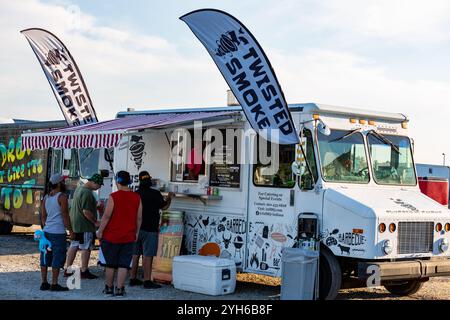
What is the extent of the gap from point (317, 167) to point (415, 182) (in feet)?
6.75

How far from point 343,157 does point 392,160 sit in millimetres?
1029

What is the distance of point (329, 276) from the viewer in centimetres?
916

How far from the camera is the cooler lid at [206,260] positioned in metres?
9.79

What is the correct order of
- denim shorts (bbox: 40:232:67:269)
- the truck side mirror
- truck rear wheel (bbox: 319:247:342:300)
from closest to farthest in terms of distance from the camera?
truck rear wheel (bbox: 319:247:342:300) → denim shorts (bbox: 40:232:67:269) → the truck side mirror

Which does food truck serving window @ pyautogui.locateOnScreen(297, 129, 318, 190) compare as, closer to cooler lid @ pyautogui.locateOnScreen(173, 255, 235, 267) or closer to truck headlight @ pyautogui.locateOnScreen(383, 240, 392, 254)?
truck headlight @ pyautogui.locateOnScreen(383, 240, 392, 254)

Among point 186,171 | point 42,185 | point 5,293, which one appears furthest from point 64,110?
point 5,293

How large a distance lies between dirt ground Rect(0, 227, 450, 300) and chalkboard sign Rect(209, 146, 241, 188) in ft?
5.24

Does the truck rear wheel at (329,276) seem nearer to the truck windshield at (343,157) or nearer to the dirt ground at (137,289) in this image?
the dirt ground at (137,289)

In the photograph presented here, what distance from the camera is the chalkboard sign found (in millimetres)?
10398

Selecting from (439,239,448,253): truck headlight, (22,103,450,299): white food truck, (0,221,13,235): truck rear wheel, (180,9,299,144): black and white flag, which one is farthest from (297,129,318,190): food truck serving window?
(0,221,13,235): truck rear wheel

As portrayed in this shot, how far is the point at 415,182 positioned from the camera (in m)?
10.7

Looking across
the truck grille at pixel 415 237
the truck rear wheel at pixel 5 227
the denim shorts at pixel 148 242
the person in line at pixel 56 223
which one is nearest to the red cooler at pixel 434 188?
the truck grille at pixel 415 237

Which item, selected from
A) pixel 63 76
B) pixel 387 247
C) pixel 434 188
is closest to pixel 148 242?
pixel 387 247

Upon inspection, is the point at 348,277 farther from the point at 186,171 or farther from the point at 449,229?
the point at 186,171
